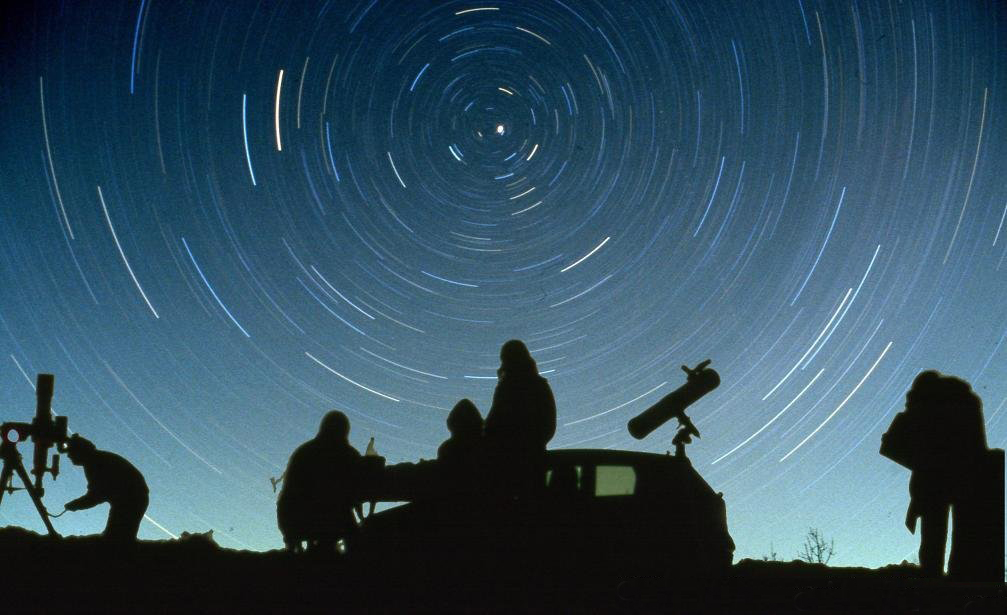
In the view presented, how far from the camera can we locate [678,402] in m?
7.68

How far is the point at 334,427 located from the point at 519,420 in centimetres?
180

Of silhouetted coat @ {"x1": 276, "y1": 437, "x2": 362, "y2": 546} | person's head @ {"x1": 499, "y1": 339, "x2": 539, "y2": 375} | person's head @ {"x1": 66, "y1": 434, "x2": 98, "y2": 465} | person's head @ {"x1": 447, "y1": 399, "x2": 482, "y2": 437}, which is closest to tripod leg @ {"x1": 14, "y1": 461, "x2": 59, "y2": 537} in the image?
person's head @ {"x1": 66, "y1": 434, "x2": 98, "y2": 465}

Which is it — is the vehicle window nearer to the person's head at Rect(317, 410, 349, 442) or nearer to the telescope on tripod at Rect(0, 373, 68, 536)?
the person's head at Rect(317, 410, 349, 442)

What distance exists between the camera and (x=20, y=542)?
7.46 metres

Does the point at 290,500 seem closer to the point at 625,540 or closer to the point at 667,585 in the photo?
the point at 625,540

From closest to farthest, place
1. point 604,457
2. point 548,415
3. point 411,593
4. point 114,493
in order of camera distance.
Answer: point 411,593
point 604,457
point 548,415
point 114,493

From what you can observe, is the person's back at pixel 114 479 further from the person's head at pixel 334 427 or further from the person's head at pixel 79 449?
the person's head at pixel 334 427

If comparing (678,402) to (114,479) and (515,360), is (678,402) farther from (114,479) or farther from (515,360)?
(114,479)

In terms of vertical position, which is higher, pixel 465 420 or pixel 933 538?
pixel 465 420

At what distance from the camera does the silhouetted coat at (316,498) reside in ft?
20.8

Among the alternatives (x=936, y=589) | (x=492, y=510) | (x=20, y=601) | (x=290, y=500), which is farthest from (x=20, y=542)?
(x=936, y=589)

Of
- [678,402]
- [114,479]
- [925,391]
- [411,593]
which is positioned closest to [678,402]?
[678,402]

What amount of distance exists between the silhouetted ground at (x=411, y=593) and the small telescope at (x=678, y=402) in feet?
9.96

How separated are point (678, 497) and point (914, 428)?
2.09 meters
